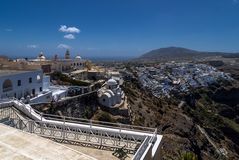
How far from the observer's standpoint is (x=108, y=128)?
13.5 meters

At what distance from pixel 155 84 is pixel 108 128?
7450 centimetres

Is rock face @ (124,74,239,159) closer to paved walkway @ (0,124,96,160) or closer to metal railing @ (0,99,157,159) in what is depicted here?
metal railing @ (0,99,157,159)

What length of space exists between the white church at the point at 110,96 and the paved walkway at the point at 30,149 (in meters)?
25.3

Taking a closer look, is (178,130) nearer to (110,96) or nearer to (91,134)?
(110,96)

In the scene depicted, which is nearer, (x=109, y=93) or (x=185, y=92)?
(x=109, y=93)

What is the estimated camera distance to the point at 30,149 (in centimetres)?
881

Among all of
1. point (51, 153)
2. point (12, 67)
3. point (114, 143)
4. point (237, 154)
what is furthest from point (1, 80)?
point (237, 154)

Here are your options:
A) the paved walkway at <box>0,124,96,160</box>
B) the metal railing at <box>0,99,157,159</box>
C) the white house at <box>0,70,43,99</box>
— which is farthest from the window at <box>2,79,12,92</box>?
the paved walkway at <box>0,124,96,160</box>

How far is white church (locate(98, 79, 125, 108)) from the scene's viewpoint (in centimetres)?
3531

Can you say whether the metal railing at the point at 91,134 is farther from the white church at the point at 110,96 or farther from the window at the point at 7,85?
the white church at the point at 110,96

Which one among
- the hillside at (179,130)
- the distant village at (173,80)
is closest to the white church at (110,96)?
the hillside at (179,130)

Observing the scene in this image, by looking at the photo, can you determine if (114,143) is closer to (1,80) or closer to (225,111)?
(1,80)

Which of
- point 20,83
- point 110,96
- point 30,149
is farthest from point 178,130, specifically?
point 30,149

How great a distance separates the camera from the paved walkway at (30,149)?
8.30m
